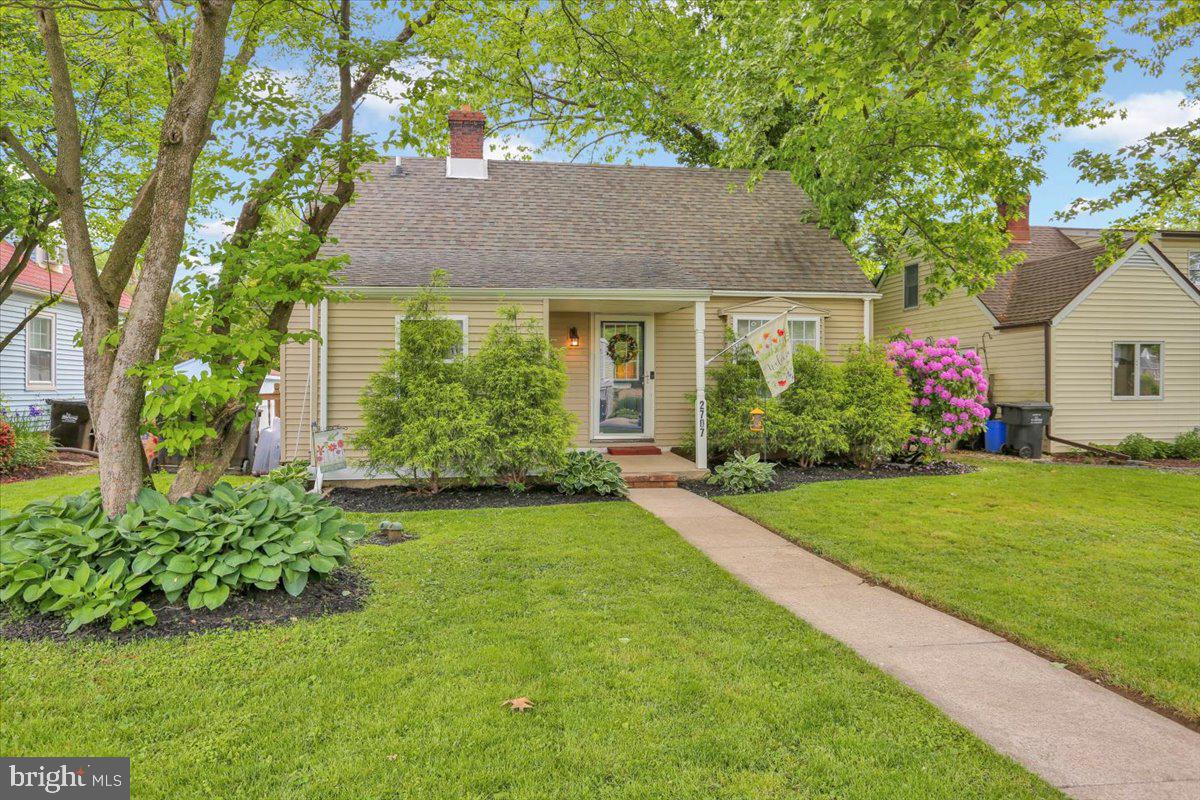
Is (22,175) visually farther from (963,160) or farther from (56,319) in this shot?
(963,160)

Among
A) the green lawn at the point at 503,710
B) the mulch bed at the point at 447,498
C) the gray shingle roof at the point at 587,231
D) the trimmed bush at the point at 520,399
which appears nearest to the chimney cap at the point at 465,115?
the gray shingle roof at the point at 587,231

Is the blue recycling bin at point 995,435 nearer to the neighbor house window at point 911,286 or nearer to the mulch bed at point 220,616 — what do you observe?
the neighbor house window at point 911,286

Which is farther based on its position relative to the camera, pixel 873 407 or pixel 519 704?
pixel 873 407

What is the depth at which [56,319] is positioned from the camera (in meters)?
17.8

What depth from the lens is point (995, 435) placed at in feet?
45.9

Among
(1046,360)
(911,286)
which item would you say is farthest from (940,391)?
(911,286)

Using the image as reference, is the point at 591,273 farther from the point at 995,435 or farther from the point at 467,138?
the point at 995,435

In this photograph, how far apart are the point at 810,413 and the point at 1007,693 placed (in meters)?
7.51

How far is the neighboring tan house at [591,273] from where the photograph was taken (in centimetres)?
995

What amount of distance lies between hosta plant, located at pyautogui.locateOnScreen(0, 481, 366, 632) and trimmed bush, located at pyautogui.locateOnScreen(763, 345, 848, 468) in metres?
7.68

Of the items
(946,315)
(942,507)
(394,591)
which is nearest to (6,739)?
(394,591)

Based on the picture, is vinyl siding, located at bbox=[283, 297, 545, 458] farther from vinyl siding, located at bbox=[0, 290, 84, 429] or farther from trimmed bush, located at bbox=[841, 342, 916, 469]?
vinyl siding, located at bbox=[0, 290, 84, 429]

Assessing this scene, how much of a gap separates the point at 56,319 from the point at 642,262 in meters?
16.8

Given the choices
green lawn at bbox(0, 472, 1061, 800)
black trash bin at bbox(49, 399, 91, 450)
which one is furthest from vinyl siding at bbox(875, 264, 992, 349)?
black trash bin at bbox(49, 399, 91, 450)
